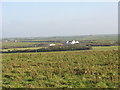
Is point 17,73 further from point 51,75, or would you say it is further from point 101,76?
point 101,76

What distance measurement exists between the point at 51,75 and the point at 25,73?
2.36 m

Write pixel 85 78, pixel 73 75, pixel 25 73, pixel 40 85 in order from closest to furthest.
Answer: pixel 40 85
pixel 85 78
pixel 73 75
pixel 25 73

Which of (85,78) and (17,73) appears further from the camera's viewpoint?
(17,73)

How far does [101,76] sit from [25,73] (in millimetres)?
5888

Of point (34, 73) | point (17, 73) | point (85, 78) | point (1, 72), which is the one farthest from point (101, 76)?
point (1, 72)

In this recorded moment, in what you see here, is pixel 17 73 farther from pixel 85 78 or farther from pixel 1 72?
pixel 85 78

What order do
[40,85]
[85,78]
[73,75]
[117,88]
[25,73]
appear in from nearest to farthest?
[117,88]
[40,85]
[85,78]
[73,75]
[25,73]

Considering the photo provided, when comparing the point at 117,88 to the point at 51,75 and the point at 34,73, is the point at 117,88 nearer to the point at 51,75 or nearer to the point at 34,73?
the point at 51,75

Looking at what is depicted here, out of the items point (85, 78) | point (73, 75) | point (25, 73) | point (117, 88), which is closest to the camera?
point (117, 88)

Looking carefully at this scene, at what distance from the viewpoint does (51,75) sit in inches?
580

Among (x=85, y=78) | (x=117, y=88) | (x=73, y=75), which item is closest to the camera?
(x=117, y=88)

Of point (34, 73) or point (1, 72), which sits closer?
point (34, 73)

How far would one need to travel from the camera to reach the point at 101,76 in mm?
13969

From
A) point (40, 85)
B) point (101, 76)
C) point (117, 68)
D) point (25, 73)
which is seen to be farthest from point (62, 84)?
point (117, 68)
